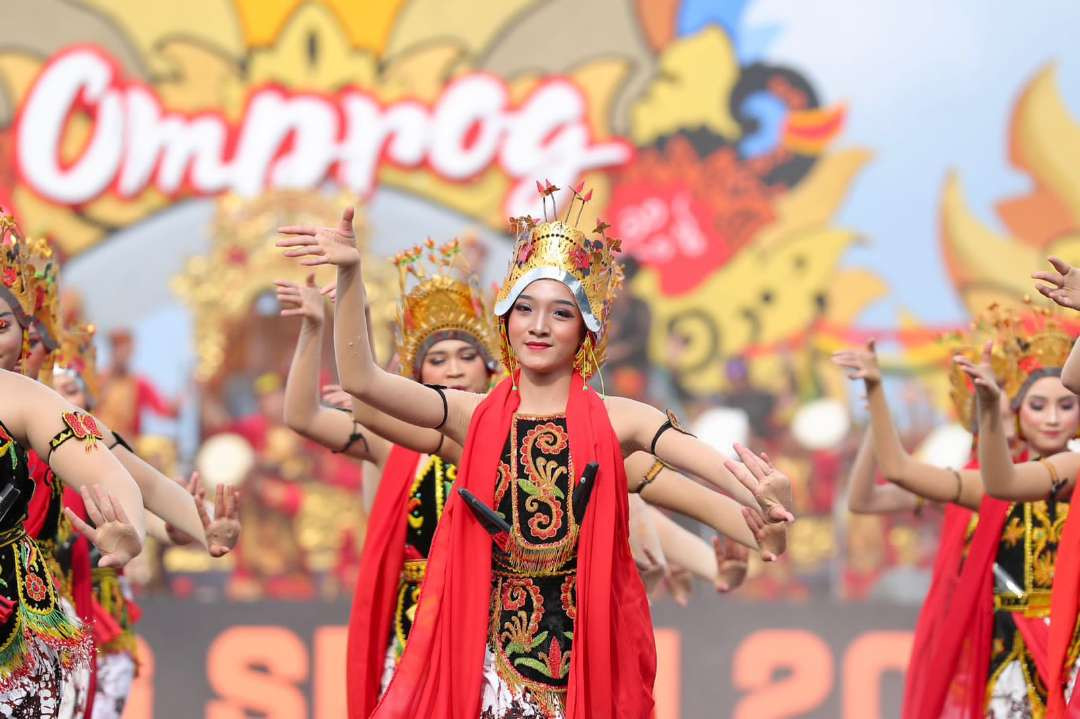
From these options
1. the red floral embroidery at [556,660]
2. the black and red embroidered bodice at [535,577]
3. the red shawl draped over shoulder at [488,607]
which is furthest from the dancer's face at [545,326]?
the red floral embroidery at [556,660]

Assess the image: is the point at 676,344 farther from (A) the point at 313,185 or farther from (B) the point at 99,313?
(B) the point at 99,313

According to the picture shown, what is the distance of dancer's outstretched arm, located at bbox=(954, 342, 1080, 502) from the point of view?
4.91 m

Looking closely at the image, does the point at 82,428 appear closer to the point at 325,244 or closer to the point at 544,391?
the point at 325,244

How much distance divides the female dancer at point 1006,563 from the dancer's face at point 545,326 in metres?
1.31

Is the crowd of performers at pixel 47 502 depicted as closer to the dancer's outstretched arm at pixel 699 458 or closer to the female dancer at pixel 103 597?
the female dancer at pixel 103 597

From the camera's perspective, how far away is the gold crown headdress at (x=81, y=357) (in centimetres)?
591

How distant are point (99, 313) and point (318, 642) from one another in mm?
5031

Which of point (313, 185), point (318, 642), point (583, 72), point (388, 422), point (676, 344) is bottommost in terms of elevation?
point (318, 642)

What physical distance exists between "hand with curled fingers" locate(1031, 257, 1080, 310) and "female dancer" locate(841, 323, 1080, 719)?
3.47ft

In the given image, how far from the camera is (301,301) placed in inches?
189

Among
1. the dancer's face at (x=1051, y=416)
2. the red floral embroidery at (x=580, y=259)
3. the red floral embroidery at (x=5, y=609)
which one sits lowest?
the red floral embroidery at (x=5, y=609)

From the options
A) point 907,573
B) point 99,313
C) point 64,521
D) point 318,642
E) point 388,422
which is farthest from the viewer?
point 99,313

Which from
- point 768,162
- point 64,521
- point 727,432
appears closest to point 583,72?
point 768,162

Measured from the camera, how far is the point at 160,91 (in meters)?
12.4
